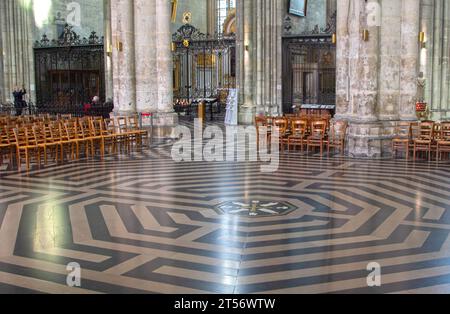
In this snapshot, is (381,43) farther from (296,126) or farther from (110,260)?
(110,260)

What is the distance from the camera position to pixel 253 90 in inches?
926

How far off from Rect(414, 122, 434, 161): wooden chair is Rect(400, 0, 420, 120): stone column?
94cm

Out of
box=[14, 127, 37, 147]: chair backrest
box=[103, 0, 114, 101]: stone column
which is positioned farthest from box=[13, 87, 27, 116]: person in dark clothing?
box=[14, 127, 37, 147]: chair backrest

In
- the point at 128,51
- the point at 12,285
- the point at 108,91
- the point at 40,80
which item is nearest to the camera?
the point at 12,285

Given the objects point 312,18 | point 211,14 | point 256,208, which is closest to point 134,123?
point 256,208

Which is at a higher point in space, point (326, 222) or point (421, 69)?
point (421, 69)

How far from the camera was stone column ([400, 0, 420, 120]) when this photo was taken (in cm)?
1403

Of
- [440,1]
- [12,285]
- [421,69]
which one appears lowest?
[12,285]

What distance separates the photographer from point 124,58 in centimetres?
1683

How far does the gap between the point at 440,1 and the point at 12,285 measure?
1959 cm

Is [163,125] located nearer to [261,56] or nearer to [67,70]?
[261,56]

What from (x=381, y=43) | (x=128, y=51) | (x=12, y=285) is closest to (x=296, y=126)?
(x=381, y=43)

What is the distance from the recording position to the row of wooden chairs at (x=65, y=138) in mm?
12734

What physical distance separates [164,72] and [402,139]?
7.39 metres
